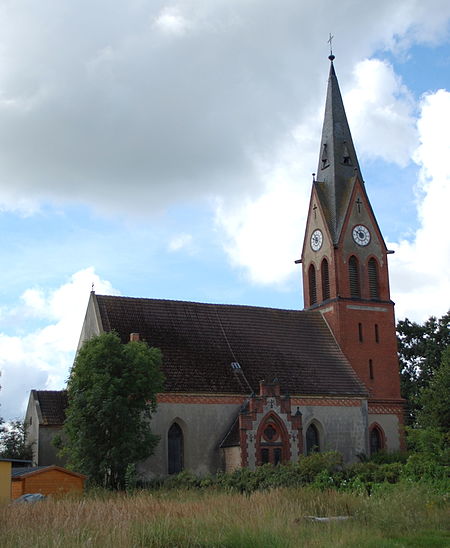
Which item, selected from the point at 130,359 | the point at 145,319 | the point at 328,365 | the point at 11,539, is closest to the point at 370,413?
the point at 328,365

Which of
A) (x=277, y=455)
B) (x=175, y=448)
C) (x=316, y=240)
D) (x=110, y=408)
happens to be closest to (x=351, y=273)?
(x=316, y=240)

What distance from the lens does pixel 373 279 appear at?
50.5 meters

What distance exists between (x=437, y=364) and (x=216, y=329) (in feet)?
74.2

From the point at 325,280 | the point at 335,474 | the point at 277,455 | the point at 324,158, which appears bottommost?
the point at 335,474

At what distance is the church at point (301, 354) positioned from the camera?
39031 millimetres

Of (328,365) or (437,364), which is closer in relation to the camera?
(328,365)

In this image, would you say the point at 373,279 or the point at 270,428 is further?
the point at 373,279

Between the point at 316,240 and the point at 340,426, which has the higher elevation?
the point at 316,240

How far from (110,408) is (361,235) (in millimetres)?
25128

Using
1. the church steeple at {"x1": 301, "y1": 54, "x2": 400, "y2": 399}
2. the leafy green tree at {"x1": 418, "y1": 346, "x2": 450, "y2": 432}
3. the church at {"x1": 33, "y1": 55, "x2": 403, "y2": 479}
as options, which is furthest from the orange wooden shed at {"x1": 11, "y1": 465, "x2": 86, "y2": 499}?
the church steeple at {"x1": 301, "y1": 54, "x2": 400, "y2": 399}

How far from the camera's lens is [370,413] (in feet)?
151

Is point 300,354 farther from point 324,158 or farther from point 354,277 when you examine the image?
point 324,158

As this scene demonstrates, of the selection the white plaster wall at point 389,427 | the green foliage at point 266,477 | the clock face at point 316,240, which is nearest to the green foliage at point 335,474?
the green foliage at point 266,477

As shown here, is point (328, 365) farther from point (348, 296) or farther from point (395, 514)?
point (395, 514)
